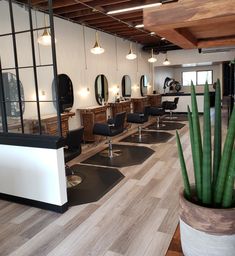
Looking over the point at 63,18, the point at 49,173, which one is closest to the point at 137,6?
the point at 63,18

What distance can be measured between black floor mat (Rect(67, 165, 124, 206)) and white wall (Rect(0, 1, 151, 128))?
1683mm

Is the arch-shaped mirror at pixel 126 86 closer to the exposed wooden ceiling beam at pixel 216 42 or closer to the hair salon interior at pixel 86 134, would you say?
the hair salon interior at pixel 86 134

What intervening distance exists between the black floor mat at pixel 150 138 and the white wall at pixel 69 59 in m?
1.42

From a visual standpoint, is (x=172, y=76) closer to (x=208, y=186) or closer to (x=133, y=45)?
(x=133, y=45)

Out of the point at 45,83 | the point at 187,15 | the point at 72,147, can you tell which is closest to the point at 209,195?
the point at 187,15

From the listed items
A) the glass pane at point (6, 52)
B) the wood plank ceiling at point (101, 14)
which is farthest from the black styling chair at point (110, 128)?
the glass pane at point (6, 52)

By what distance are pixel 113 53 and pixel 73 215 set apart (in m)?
5.96

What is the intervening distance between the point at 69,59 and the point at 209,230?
18.3 ft

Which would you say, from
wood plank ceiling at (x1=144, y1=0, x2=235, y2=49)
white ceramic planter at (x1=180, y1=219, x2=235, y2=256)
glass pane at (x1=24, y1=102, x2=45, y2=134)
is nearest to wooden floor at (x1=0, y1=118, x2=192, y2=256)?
white ceramic planter at (x1=180, y1=219, x2=235, y2=256)

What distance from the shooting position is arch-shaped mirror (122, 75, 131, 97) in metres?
8.44

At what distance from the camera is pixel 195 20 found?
66 centimetres

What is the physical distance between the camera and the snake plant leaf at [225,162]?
77 cm

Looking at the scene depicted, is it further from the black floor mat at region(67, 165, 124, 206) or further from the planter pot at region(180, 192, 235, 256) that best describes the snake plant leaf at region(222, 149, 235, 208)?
the black floor mat at region(67, 165, 124, 206)

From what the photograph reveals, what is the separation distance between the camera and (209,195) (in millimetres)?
874
